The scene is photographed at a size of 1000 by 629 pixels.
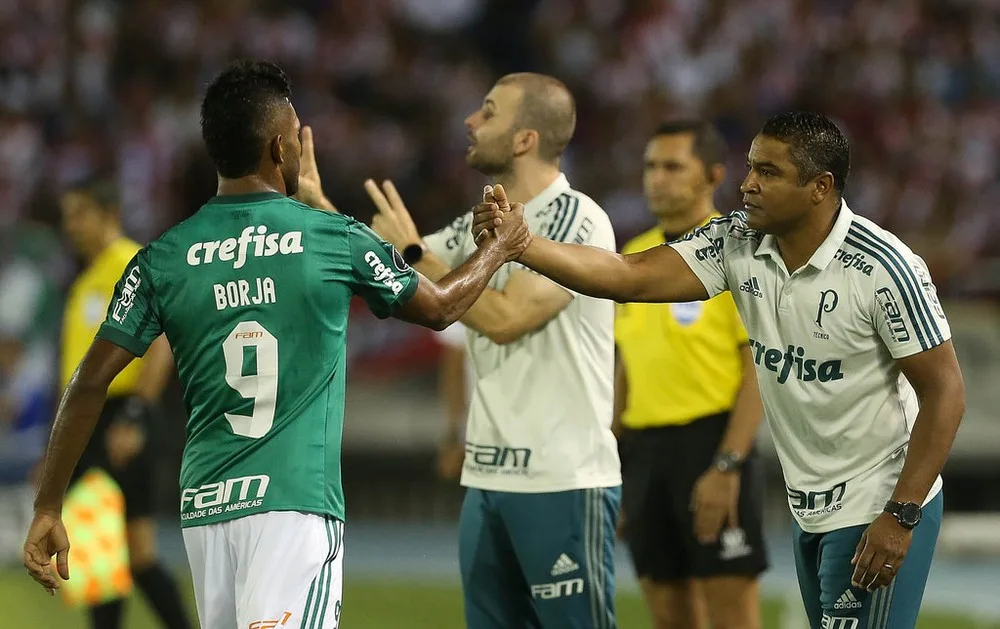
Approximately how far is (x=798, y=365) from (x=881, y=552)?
652 millimetres

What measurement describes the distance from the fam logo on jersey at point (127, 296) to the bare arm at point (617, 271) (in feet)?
4.12

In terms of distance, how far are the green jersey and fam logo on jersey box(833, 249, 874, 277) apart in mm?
1472

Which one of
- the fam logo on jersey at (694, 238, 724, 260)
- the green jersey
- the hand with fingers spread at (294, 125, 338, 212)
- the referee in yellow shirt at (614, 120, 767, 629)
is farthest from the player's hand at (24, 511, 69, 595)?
the referee in yellow shirt at (614, 120, 767, 629)

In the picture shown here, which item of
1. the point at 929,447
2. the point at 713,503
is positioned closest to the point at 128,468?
the point at 713,503

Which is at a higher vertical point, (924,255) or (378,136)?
(378,136)

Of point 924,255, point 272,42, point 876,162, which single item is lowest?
point 924,255

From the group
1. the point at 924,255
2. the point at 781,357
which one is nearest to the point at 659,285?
the point at 781,357

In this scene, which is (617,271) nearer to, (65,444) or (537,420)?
(537,420)

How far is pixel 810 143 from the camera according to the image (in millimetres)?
4773

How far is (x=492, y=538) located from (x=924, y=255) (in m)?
9.71

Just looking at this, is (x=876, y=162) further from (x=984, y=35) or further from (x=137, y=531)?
(x=137, y=531)

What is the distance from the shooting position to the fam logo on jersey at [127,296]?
14.0 feet

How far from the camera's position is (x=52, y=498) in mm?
4344

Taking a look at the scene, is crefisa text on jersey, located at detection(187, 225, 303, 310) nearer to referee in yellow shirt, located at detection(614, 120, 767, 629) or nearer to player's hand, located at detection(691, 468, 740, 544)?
player's hand, located at detection(691, 468, 740, 544)
